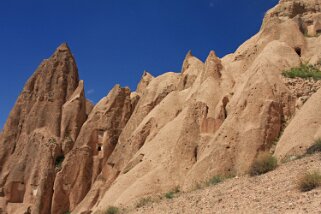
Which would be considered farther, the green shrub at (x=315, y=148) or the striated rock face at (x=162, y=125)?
the striated rock face at (x=162, y=125)

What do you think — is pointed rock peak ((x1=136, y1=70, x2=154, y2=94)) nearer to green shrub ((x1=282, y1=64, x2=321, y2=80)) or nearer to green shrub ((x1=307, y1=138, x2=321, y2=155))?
green shrub ((x1=282, y1=64, x2=321, y2=80))

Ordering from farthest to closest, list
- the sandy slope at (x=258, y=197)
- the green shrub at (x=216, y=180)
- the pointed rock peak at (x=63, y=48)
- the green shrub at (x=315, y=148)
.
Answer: the pointed rock peak at (x=63, y=48)
the green shrub at (x=216, y=180)
the green shrub at (x=315, y=148)
the sandy slope at (x=258, y=197)

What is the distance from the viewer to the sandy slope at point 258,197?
11.7 metres

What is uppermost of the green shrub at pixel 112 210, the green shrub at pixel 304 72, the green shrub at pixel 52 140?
the green shrub at pixel 52 140

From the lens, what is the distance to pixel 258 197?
13.1 metres

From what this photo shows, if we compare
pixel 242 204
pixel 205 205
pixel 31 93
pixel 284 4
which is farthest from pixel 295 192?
pixel 31 93

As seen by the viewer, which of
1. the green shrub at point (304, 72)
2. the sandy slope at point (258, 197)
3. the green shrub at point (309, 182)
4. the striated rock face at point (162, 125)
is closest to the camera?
the sandy slope at point (258, 197)

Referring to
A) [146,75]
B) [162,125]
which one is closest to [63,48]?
[146,75]

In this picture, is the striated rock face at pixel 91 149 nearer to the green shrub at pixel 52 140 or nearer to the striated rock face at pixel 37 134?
the striated rock face at pixel 37 134

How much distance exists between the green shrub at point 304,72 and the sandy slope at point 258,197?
712cm

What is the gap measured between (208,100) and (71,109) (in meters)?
18.0

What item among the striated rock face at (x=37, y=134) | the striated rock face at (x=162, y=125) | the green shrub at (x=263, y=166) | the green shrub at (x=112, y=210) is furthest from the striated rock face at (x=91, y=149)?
the green shrub at (x=263, y=166)

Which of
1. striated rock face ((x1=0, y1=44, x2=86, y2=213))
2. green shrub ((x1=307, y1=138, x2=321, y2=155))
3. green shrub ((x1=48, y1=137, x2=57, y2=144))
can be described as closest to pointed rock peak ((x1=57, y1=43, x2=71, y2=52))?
striated rock face ((x1=0, y1=44, x2=86, y2=213))

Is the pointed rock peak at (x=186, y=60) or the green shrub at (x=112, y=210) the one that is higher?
the pointed rock peak at (x=186, y=60)
